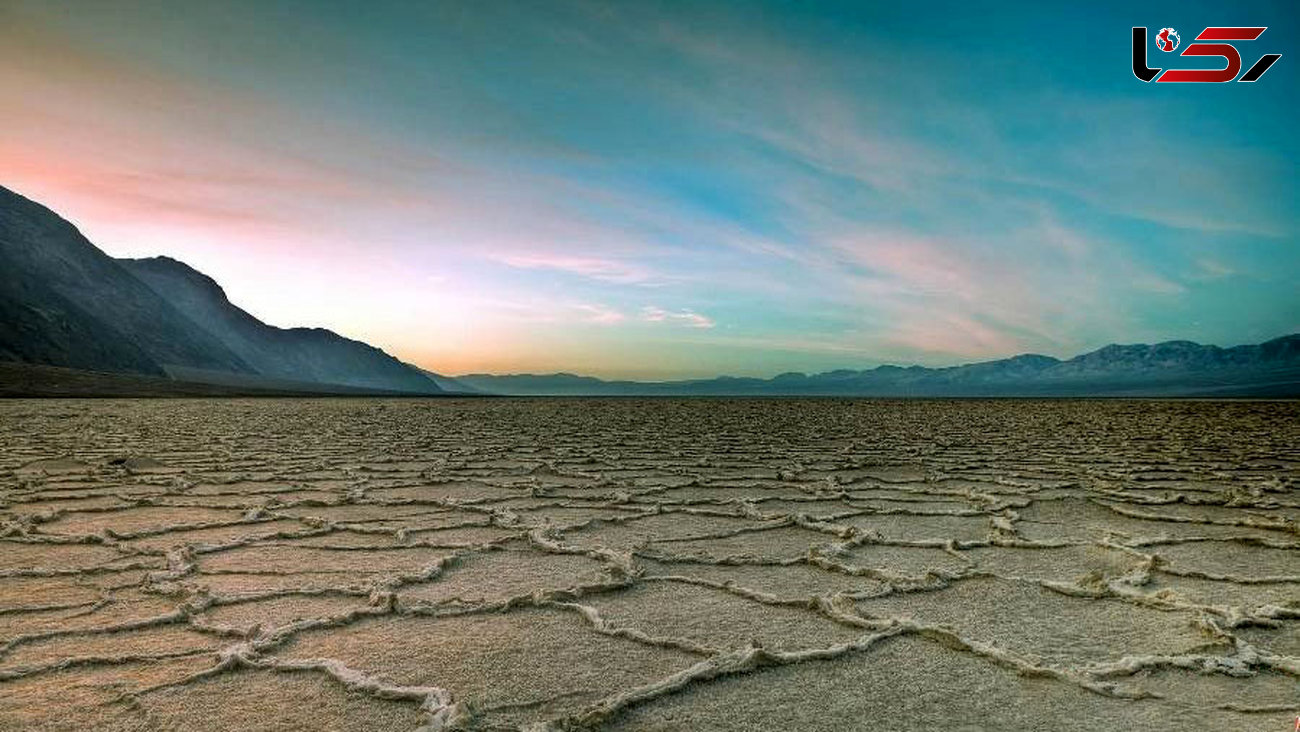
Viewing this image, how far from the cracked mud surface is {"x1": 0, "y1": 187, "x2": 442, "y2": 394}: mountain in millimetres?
37373

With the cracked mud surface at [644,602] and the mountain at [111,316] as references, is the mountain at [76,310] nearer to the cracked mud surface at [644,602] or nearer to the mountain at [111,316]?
the mountain at [111,316]

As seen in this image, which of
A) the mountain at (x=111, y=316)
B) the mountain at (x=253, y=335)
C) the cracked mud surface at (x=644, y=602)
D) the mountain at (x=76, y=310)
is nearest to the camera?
Result: the cracked mud surface at (x=644, y=602)

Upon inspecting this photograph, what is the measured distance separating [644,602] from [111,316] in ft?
225

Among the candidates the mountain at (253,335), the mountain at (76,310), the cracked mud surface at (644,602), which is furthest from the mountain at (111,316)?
the cracked mud surface at (644,602)

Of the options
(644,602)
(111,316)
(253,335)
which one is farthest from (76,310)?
(644,602)

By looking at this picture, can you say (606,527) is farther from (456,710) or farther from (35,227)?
(35,227)

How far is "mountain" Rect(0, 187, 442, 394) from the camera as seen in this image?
143 feet

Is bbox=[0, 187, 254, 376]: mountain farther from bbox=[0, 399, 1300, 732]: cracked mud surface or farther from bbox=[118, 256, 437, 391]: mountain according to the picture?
bbox=[0, 399, 1300, 732]: cracked mud surface

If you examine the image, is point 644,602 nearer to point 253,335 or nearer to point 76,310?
point 76,310

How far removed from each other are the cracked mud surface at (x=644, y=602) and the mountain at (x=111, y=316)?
123 feet

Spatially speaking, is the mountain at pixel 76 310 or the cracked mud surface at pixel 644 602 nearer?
the cracked mud surface at pixel 644 602

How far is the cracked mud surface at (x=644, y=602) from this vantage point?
163 centimetres

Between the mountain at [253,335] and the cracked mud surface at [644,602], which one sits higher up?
the mountain at [253,335]

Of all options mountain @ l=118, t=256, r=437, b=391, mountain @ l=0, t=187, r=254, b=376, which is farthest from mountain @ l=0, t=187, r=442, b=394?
mountain @ l=118, t=256, r=437, b=391
